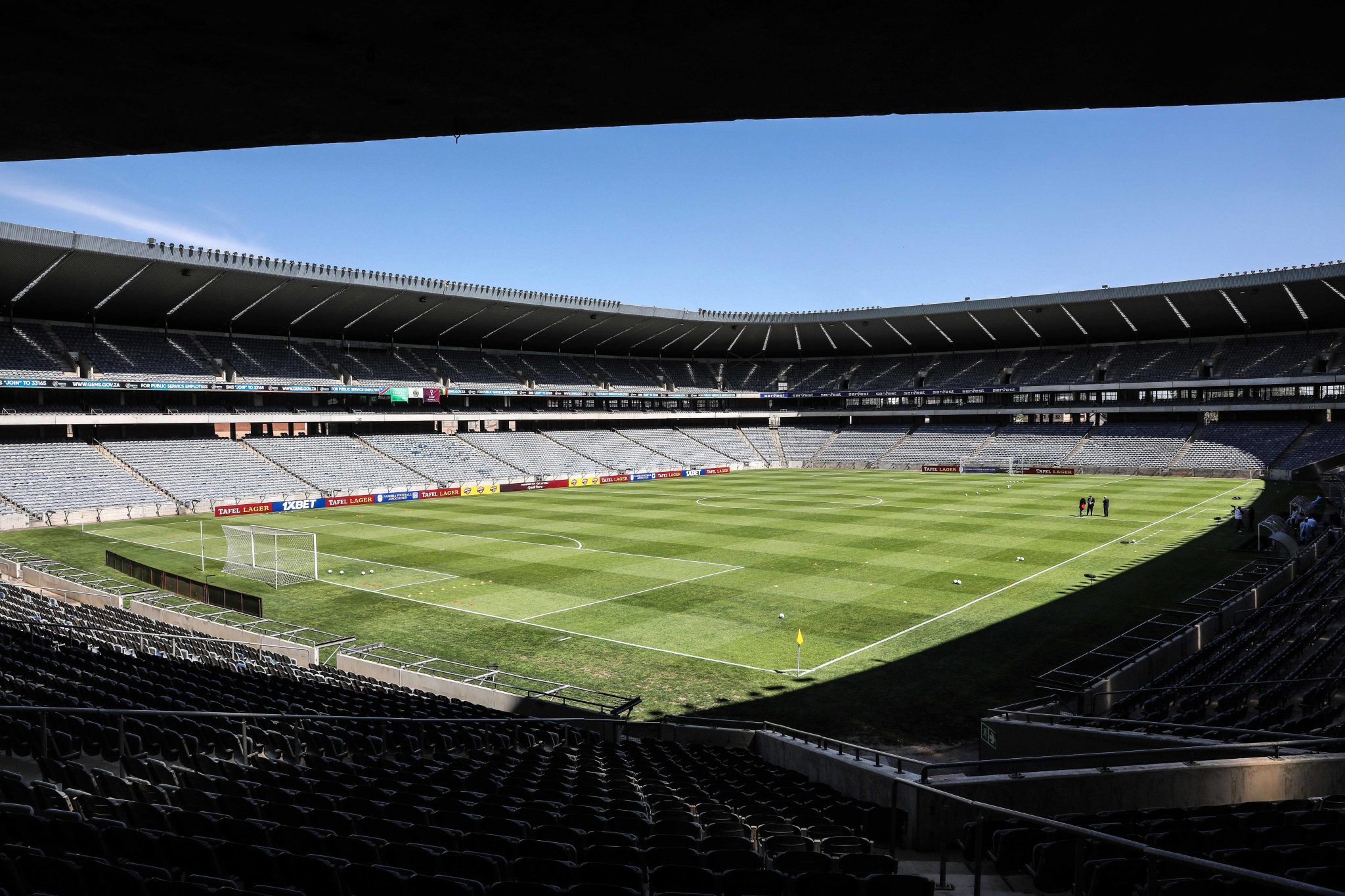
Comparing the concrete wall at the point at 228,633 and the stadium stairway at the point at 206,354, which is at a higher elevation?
the stadium stairway at the point at 206,354

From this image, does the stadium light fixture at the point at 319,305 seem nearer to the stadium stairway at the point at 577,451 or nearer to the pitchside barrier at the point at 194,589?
the stadium stairway at the point at 577,451

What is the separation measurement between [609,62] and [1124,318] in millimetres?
86610

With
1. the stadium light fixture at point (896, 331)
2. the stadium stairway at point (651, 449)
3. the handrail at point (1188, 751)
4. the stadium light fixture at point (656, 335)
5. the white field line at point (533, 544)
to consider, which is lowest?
the handrail at point (1188, 751)

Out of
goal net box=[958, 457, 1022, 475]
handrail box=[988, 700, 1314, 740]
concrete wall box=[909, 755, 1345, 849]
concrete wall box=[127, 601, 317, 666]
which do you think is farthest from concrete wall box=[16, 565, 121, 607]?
goal net box=[958, 457, 1022, 475]

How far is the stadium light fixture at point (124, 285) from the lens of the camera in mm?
52156

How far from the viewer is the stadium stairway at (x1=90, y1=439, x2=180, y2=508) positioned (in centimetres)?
5050

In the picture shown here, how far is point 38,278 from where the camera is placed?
5081cm

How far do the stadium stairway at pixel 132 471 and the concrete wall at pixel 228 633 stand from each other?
28841 mm

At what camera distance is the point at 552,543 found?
1522 inches

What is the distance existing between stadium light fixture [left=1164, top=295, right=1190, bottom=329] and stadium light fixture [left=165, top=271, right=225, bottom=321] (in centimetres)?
7656

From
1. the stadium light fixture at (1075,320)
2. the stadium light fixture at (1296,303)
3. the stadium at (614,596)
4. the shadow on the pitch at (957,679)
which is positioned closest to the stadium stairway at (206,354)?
the stadium at (614,596)

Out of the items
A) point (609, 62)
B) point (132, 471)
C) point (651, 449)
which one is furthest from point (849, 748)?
point (651, 449)

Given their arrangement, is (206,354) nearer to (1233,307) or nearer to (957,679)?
(957,679)

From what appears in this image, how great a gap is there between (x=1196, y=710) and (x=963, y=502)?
39477 mm
